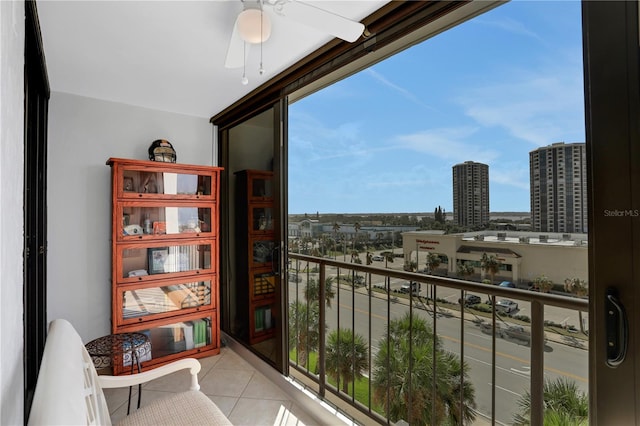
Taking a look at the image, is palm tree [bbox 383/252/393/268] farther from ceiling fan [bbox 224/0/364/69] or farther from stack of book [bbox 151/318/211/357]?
stack of book [bbox 151/318/211/357]

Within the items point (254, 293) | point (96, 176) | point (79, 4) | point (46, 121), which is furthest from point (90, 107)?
point (254, 293)

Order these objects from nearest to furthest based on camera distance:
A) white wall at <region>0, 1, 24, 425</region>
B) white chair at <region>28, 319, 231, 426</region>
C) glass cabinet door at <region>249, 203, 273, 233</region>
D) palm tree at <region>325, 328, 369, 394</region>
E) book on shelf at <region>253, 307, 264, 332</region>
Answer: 1. white wall at <region>0, 1, 24, 425</region>
2. white chair at <region>28, 319, 231, 426</region>
3. palm tree at <region>325, 328, 369, 394</region>
4. glass cabinet door at <region>249, 203, 273, 233</region>
5. book on shelf at <region>253, 307, 264, 332</region>

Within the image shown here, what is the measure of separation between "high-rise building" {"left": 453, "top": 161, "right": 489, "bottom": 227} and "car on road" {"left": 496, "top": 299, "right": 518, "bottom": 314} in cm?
35

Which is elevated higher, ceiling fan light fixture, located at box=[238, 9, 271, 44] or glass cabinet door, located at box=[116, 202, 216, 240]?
ceiling fan light fixture, located at box=[238, 9, 271, 44]

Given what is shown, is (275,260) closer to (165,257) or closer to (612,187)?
(165,257)

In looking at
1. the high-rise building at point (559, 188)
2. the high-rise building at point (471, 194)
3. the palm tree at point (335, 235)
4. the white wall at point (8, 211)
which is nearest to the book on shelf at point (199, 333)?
the palm tree at point (335, 235)

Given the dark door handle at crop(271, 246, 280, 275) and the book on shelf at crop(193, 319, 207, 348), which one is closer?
the dark door handle at crop(271, 246, 280, 275)

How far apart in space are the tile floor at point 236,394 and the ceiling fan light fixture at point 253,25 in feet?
7.57

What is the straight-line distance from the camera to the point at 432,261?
5.39ft

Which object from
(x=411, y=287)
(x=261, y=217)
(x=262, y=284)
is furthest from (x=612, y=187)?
(x=262, y=284)

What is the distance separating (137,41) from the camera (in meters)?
1.92

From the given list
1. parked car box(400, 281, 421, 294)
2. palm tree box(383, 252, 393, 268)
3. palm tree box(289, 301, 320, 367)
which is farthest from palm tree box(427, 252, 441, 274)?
palm tree box(289, 301, 320, 367)

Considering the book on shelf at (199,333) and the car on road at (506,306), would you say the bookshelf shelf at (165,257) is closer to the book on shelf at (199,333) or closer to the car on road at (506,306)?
the book on shelf at (199,333)

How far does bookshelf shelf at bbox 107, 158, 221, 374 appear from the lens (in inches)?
106
